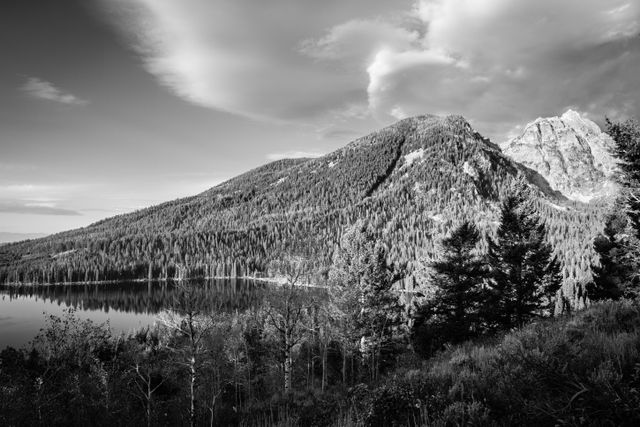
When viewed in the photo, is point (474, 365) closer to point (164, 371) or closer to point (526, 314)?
point (526, 314)

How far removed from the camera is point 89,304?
149 m

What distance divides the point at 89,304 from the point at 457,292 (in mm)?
164407

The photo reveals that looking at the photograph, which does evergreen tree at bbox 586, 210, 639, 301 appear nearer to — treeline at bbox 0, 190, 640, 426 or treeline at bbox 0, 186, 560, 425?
treeline at bbox 0, 190, 640, 426

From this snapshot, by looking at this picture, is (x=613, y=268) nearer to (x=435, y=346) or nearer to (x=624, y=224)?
(x=624, y=224)

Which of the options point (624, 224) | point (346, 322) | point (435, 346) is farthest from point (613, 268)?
point (346, 322)

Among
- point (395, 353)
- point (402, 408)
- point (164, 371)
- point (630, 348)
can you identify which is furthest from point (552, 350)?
point (164, 371)

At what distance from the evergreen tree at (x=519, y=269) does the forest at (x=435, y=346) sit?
0.29 ft

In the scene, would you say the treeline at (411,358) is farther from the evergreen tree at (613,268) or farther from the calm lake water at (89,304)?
the calm lake water at (89,304)

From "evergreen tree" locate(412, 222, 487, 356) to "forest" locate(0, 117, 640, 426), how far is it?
10 centimetres

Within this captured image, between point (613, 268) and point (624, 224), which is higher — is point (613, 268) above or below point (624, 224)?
below

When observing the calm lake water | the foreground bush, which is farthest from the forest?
the calm lake water

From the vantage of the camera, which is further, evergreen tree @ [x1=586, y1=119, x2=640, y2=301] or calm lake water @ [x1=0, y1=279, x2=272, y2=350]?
calm lake water @ [x1=0, y1=279, x2=272, y2=350]

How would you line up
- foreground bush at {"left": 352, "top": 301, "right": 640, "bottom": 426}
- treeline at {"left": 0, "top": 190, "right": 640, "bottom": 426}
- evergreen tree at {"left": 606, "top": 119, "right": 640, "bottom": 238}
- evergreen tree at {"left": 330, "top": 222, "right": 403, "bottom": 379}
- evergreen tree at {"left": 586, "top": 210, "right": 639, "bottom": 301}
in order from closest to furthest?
foreground bush at {"left": 352, "top": 301, "right": 640, "bottom": 426} < treeline at {"left": 0, "top": 190, "right": 640, "bottom": 426} < evergreen tree at {"left": 606, "top": 119, "right": 640, "bottom": 238} < evergreen tree at {"left": 586, "top": 210, "right": 639, "bottom": 301} < evergreen tree at {"left": 330, "top": 222, "right": 403, "bottom": 379}

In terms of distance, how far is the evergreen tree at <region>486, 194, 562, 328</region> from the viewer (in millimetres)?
25234
